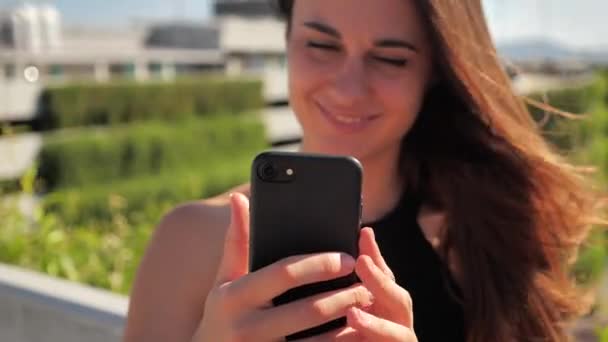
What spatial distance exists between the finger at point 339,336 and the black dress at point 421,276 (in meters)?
0.47

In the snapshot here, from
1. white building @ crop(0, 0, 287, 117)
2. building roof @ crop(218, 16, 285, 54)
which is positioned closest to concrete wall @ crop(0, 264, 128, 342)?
white building @ crop(0, 0, 287, 117)

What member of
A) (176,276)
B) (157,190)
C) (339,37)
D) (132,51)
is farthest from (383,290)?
(132,51)

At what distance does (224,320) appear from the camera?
0.75 m

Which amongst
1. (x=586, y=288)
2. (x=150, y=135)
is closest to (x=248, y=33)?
(x=150, y=135)

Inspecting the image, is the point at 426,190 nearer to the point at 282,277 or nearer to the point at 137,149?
the point at 282,277

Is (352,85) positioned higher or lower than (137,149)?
higher

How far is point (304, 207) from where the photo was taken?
838 millimetres

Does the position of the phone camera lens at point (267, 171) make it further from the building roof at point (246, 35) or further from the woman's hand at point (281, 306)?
the building roof at point (246, 35)

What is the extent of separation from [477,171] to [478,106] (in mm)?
A: 139

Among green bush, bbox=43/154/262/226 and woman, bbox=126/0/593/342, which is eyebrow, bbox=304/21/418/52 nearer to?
woman, bbox=126/0/593/342

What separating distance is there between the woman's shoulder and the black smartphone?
0.79 feet

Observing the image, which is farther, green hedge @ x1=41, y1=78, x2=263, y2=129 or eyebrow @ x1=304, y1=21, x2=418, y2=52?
green hedge @ x1=41, y1=78, x2=263, y2=129

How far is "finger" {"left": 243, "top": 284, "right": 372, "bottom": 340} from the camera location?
2.40ft

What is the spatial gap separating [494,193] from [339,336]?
2.31 feet
